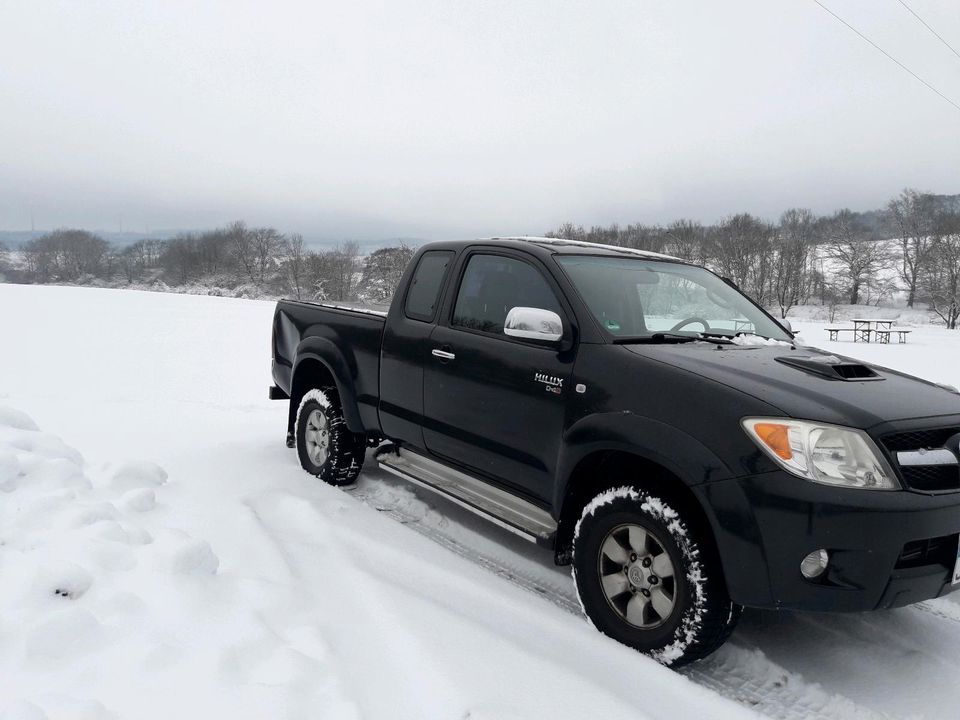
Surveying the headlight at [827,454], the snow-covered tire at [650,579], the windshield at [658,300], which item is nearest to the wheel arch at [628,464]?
the snow-covered tire at [650,579]

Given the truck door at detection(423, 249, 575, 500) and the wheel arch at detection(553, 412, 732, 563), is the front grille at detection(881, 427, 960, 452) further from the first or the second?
the truck door at detection(423, 249, 575, 500)

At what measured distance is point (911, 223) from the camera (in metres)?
79.6

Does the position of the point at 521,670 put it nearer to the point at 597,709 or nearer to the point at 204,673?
the point at 597,709

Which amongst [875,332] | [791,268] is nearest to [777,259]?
[791,268]

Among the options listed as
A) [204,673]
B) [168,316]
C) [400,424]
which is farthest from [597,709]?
[168,316]

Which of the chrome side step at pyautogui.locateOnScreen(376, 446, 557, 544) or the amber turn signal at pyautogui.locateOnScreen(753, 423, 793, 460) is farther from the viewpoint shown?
the chrome side step at pyautogui.locateOnScreen(376, 446, 557, 544)

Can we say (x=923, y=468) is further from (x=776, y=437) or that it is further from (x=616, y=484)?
(x=616, y=484)

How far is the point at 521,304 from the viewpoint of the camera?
384 centimetres

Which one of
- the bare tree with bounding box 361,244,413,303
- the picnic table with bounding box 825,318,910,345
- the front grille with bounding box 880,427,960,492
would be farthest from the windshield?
the picnic table with bounding box 825,318,910,345

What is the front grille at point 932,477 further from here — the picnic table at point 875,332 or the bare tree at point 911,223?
the bare tree at point 911,223

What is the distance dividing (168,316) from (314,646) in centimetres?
2351

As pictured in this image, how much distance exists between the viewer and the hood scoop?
3.06 metres

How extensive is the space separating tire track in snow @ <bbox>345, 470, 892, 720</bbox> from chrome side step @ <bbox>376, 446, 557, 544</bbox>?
0.37 meters

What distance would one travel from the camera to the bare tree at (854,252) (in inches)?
2894
